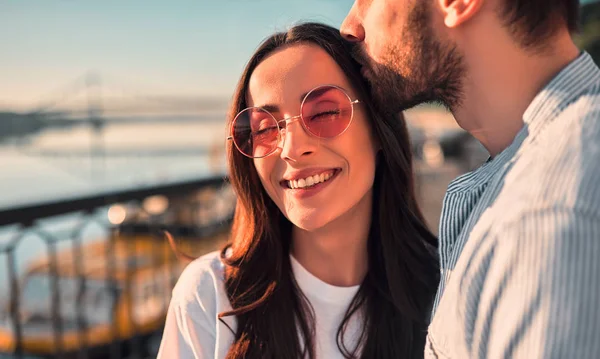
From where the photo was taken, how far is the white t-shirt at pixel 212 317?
172cm

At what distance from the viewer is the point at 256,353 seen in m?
1.72

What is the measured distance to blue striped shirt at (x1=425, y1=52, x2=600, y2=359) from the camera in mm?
807

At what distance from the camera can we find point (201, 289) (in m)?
1.77

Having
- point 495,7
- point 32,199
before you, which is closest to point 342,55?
point 495,7

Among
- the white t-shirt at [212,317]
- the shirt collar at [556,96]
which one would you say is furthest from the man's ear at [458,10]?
the white t-shirt at [212,317]

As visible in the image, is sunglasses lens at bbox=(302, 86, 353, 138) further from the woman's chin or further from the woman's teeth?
the woman's chin

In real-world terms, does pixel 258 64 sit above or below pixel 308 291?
above

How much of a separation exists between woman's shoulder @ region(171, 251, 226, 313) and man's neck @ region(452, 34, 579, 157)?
97 cm

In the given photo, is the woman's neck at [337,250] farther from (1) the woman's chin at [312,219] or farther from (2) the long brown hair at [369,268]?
(1) the woman's chin at [312,219]

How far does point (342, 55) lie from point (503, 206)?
0.92m

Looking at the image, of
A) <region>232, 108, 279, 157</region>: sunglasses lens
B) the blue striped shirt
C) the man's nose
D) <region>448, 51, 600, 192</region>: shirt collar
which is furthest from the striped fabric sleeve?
<region>232, 108, 279, 157</region>: sunglasses lens

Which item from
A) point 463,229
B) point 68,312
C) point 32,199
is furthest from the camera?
point 68,312

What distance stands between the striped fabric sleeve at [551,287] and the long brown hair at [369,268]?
0.95m

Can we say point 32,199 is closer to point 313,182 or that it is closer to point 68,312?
point 313,182
